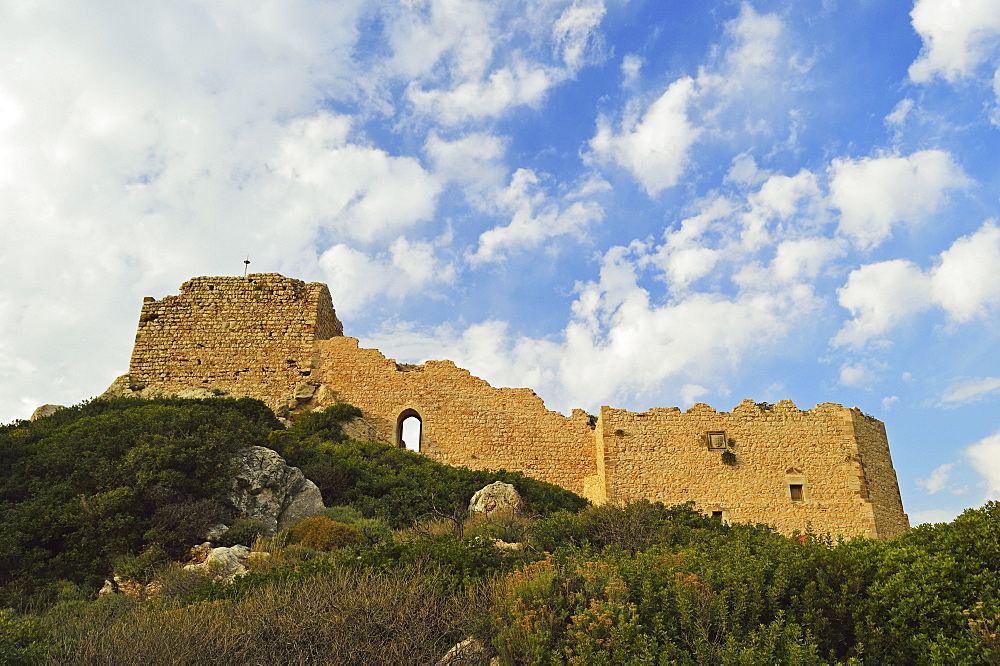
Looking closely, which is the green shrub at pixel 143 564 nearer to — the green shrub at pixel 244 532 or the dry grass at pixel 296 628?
the green shrub at pixel 244 532

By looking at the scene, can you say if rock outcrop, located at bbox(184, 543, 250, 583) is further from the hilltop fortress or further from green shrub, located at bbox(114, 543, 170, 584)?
the hilltop fortress

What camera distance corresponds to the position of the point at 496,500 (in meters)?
16.8

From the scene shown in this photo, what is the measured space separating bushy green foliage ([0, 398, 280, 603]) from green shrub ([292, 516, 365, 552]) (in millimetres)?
1860

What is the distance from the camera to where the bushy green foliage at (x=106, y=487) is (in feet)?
40.2

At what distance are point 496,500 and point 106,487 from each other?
8255 mm

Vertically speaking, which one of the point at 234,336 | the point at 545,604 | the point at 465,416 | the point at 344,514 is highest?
the point at 234,336

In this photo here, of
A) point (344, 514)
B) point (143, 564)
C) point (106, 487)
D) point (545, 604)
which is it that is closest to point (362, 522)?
point (344, 514)

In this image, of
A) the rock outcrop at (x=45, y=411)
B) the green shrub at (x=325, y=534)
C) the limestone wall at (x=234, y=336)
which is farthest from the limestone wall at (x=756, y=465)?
the rock outcrop at (x=45, y=411)

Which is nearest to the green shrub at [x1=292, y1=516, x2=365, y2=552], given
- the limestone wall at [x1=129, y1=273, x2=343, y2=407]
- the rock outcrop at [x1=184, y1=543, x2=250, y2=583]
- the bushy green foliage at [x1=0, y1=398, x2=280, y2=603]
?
the rock outcrop at [x1=184, y1=543, x2=250, y2=583]

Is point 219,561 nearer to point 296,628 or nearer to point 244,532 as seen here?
point 244,532

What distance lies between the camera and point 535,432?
22.0 metres

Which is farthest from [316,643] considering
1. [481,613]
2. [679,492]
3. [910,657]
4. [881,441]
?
[881,441]

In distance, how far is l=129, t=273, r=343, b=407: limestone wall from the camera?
23.2 meters

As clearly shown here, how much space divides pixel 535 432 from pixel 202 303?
40.2 feet
